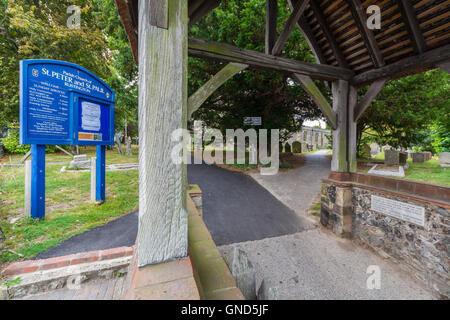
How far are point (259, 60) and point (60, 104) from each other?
3683mm

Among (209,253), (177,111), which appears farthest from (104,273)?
(177,111)

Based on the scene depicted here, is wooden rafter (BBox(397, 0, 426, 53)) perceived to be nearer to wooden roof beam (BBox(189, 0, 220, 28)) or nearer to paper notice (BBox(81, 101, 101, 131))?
wooden roof beam (BBox(189, 0, 220, 28))

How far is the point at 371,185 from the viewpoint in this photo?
3.48m

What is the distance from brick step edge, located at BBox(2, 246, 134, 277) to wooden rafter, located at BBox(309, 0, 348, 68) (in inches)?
186

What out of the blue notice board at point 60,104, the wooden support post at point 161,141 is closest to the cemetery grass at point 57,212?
the blue notice board at point 60,104

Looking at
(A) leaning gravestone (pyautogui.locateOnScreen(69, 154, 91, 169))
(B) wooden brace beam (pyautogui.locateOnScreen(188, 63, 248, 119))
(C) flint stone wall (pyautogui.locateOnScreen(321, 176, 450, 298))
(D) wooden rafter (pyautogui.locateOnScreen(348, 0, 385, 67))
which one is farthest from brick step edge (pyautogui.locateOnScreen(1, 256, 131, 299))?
(A) leaning gravestone (pyautogui.locateOnScreen(69, 154, 91, 169))

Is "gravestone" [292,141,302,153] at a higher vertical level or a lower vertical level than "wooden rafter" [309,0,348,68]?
lower

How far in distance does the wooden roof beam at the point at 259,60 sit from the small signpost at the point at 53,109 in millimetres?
2646

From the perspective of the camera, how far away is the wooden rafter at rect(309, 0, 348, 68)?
10.8 feet

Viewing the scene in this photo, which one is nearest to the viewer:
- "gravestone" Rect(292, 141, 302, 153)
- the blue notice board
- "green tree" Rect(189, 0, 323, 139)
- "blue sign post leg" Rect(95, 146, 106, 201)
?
the blue notice board

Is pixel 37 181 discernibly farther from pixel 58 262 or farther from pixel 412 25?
pixel 412 25

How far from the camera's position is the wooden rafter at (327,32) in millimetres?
3304

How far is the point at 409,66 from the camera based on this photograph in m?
2.96

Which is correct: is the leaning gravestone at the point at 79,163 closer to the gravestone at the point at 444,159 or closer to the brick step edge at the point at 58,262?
the brick step edge at the point at 58,262
